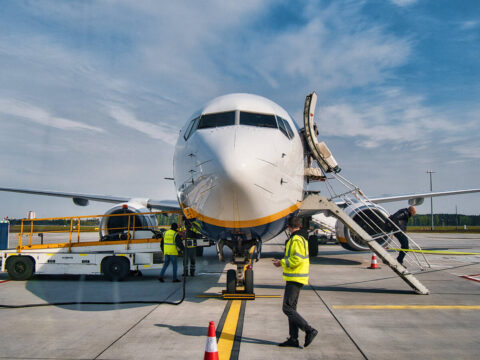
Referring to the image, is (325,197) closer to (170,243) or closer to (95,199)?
(170,243)

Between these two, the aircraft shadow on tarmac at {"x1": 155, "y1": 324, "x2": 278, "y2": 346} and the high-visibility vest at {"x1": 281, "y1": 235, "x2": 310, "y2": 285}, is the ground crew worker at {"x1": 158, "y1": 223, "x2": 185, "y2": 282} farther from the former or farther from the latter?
the high-visibility vest at {"x1": 281, "y1": 235, "x2": 310, "y2": 285}

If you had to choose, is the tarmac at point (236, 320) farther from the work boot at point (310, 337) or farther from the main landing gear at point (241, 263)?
the main landing gear at point (241, 263)

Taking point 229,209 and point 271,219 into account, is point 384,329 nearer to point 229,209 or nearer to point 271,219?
point 271,219

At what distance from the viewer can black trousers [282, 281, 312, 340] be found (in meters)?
4.36

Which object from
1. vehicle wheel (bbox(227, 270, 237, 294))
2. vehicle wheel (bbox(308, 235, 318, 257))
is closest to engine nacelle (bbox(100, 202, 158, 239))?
vehicle wheel (bbox(227, 270, 237, 294))

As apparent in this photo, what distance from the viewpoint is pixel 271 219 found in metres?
6.14

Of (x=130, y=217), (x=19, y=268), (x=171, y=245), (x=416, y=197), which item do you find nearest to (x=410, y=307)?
(x=171, y=245)

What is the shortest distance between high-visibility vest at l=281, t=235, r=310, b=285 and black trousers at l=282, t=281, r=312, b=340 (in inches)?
3.5

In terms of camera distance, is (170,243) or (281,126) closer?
(281,126)

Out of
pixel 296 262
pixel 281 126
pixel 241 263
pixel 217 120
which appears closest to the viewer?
pixel 296 262

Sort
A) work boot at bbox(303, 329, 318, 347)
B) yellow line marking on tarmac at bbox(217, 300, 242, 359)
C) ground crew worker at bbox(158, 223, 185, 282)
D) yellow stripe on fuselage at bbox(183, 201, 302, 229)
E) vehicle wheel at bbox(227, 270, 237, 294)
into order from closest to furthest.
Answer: yellow line marking on tarmac at bbox(217, 300, 242, 359), work boot at bbox(303, 329, 318, 347), yellow stripe on fuselage at bbox(183, 201, 302, 229), vehicle wheel at bbox(227, 270, 237, 294), ground crew worker at bbox(158, 223, 185, 282)

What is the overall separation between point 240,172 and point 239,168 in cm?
6

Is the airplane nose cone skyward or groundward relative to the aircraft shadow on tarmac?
skyward

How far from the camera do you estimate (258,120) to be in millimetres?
6664
